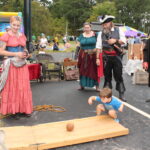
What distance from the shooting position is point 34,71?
8367 millimetres

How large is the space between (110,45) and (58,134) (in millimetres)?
2803

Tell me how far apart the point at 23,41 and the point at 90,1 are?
82.4 m

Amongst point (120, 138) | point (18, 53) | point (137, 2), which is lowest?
point (120, 138)

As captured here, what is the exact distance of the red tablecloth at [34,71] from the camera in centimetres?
818

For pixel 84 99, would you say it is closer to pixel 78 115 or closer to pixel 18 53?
pixel 78 115

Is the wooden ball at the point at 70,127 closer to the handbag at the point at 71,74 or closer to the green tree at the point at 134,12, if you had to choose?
the handbag at the point at 71,74

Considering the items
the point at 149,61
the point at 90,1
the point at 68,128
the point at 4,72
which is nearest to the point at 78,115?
the point at 68,128

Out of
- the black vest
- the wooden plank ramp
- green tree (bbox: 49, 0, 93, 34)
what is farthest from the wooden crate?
green tree (bbox: 49, 0, 93, 34)

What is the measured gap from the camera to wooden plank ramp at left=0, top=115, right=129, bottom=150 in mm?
3348

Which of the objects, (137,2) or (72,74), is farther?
(137,2)

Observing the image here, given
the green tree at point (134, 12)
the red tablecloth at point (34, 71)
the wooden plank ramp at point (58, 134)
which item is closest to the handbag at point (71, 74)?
the red tablecloth at point (34, 71)

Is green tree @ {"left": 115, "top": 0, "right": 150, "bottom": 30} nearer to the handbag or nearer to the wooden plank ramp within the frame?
the handbag

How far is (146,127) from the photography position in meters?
4.23

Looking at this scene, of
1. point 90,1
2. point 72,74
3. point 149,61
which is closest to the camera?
point 149,61
